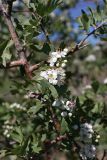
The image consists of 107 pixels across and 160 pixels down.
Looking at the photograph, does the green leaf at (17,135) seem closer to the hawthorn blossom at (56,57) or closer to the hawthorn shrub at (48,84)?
the hawthorn shrub at (48,84)

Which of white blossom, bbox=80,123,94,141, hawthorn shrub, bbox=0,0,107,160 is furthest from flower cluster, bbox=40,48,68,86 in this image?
white blossom, bbox=80,123,94,141

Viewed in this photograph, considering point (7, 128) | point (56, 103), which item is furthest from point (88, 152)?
point (7, 128)

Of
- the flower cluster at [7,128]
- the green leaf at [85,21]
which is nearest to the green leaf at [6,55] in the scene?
the green leaf at [85,21]

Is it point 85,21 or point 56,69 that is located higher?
point 85,21

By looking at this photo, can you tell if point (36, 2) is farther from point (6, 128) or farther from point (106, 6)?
point (6, 128)

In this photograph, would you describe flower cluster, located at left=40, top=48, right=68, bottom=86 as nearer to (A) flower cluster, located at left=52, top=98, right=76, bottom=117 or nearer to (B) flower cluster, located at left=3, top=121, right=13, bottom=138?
(A) flower cluster, located at left=52, top=98, right=76, bottom=117

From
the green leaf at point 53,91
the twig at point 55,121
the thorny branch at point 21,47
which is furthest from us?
the twig at point 55,121

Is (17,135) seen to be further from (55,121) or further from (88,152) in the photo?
(88,152)

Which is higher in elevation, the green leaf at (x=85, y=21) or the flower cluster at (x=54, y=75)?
the green leaf at (x=85, y=21)
